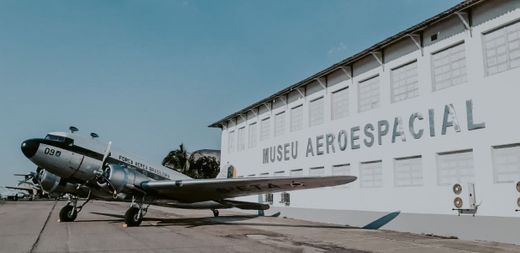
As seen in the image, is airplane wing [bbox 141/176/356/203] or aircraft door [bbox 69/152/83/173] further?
aircraft door [bbox 69/152/83/173]

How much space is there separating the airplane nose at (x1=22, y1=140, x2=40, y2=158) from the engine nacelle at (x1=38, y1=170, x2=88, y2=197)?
3756 mm

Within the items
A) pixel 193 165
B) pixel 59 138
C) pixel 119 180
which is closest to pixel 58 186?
pixel 59 138

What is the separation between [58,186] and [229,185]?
9370 millimetres

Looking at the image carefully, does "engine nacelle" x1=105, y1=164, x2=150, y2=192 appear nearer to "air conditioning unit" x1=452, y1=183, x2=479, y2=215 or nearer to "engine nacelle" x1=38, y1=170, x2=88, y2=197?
"engine nacelle" x1=38, y1=170, x2=88, y2=197

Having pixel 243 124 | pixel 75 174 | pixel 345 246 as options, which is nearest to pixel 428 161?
pixel 345 246

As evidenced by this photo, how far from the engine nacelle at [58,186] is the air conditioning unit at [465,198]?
16770 millimetres

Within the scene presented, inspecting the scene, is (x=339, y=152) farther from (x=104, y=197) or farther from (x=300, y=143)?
(x=104, y=197)

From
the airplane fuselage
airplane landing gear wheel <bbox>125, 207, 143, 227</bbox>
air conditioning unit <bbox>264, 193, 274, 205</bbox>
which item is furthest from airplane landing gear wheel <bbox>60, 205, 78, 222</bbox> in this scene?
air conditioning unit <bbox>264, 193, 274, 205</bbox>

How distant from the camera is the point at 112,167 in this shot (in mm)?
15008

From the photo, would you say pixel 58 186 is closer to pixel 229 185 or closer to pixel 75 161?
pixel 75 161

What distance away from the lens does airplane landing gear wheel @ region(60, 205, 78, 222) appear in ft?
55.4

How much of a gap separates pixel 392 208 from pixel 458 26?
329 inches

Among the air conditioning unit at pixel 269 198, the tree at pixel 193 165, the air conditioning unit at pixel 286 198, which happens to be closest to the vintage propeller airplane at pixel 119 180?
the air conditioning unit at pixel 286 198

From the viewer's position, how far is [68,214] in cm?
1702
